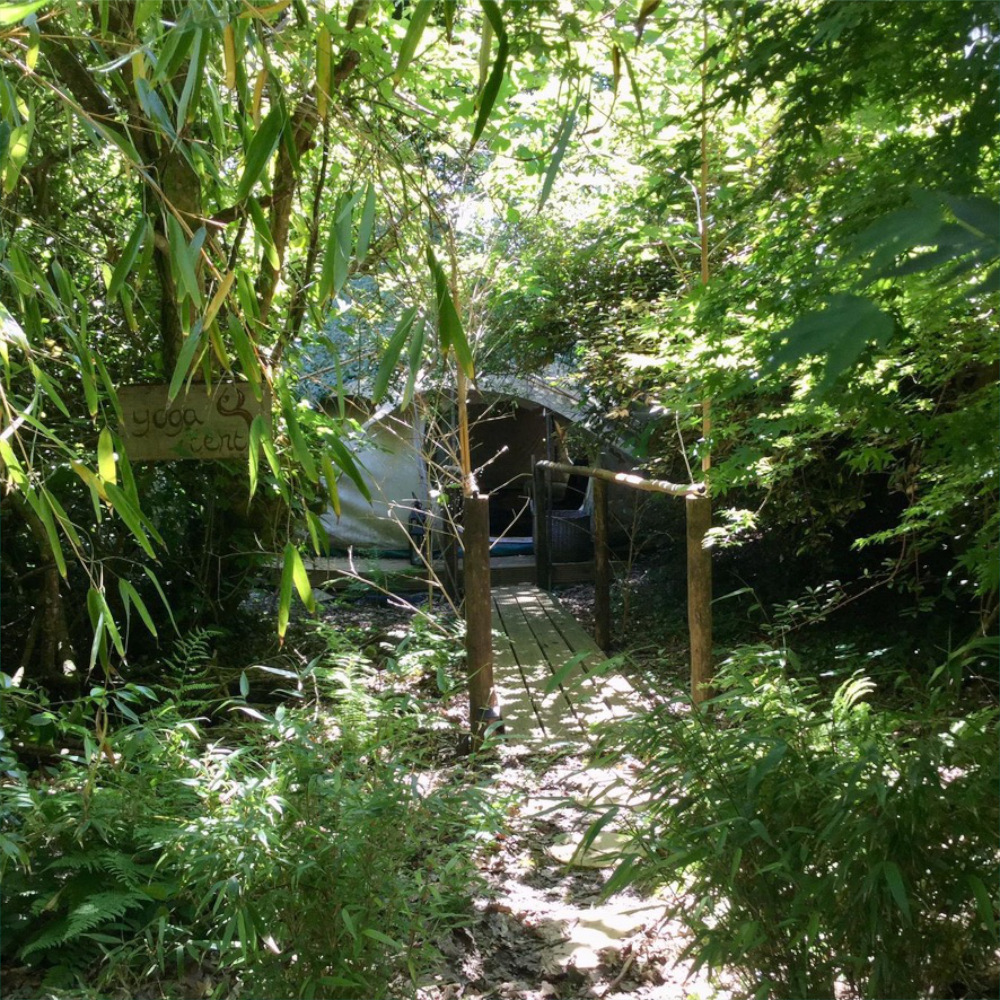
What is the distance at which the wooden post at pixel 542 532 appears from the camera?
7445mm

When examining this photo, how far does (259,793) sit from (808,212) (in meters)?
1.71

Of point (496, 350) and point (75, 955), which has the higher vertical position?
point (496, 350)

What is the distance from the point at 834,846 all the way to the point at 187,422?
213cm

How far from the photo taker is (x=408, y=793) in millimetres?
2004

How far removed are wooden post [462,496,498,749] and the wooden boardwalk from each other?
0.63 ft

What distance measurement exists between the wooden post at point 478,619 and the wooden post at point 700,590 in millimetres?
837

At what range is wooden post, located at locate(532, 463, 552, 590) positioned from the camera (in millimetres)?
7445

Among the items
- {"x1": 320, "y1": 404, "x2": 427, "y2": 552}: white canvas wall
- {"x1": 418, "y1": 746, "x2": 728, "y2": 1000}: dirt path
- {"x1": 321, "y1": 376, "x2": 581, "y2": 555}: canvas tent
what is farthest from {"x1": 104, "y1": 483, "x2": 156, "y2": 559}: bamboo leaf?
{"x1": 320, "y1": 404, "x2": 427, "y2": 552}: white canvas wall

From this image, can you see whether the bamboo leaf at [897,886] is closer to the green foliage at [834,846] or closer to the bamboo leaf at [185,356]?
the green foliage at [834,846]

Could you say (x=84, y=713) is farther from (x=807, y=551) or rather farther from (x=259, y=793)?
(x=807, y=551)

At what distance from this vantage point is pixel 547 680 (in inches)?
176

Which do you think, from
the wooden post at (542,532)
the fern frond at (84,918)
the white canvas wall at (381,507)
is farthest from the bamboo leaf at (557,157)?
the white canvas wall at (381,507)

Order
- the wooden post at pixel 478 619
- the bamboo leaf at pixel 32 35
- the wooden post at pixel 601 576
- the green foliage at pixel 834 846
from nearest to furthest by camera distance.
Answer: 1. the green foliage at pixel 834 846
2. the bamboo leaf at pixel 32 35
3. the wooden post at pixel 478 619
4. the wooden post at pixel 601 576

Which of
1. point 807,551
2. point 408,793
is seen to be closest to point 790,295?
point 408,793
